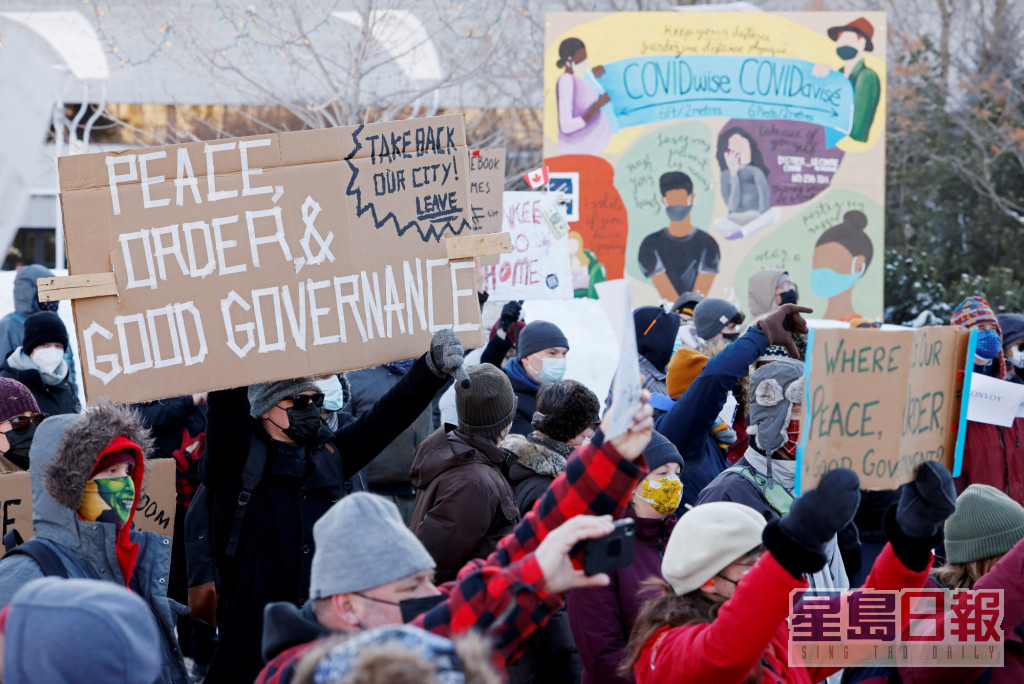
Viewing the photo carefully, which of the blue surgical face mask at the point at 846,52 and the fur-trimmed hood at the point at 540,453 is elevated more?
the blue surgical face mask at the point at 846,52

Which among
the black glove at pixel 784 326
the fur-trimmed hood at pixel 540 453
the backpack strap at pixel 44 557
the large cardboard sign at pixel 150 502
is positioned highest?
the black glove at pixel 784 326

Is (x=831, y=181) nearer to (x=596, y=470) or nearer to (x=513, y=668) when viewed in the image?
(x=513, y=668)

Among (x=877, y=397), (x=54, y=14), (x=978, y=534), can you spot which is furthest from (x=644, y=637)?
(x=54, y=14)

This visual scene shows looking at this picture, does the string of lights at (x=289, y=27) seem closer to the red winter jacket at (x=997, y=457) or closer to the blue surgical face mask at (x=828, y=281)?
the blue surgical face mask at (x=828, y=281)

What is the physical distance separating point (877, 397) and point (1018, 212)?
55.0ft

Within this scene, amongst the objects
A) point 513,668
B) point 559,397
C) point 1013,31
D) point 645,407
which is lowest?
point 513,668

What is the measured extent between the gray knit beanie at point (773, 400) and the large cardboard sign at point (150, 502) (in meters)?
2.21

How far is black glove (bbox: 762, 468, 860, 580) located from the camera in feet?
6.84

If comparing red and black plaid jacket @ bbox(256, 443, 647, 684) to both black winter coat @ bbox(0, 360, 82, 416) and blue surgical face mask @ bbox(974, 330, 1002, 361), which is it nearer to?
black winter coat @ bbox(0, 360, 82, 416)

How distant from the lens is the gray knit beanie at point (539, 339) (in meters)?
5.20

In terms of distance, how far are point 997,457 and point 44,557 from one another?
467cm

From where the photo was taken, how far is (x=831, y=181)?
11.3m

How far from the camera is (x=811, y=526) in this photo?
209 centimetres

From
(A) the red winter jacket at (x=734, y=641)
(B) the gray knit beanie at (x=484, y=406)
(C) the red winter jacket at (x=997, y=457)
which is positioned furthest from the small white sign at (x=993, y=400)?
(A) the red winter jacket at (x=734, y=641)
